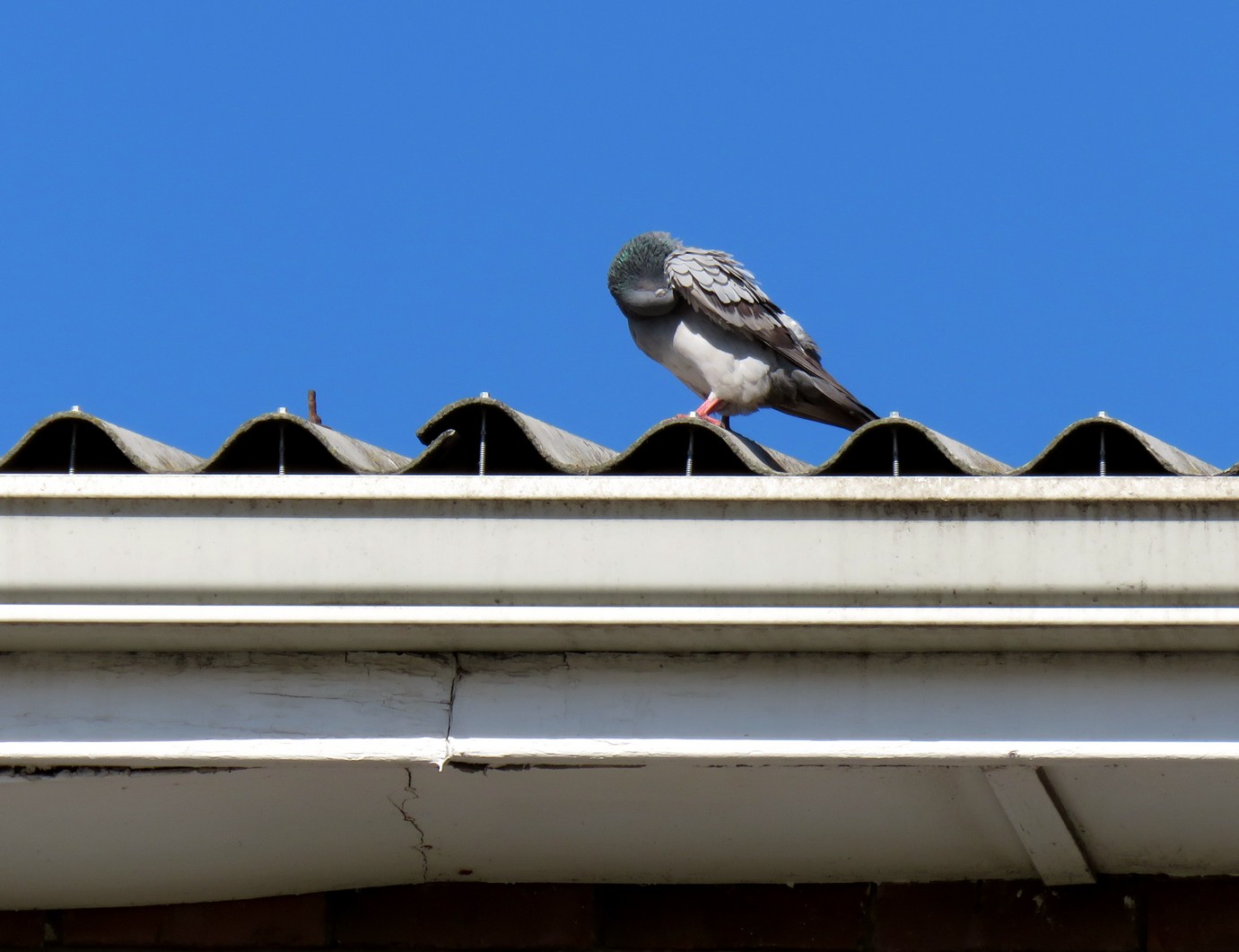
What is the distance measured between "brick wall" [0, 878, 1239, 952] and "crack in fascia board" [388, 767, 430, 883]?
76mm

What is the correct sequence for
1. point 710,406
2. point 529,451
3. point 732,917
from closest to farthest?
point 529,451
point 732,917
point 710,406

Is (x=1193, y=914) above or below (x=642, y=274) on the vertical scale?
below

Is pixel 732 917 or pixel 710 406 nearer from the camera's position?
pixel 732 917

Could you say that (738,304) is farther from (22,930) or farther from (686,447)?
(22,930)

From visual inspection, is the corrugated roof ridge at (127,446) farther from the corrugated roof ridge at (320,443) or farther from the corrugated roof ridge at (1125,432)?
the corrugated roof ridge at (1125,432)

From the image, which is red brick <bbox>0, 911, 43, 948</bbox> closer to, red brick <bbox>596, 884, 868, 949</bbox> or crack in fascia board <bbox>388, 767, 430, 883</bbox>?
crack in fascia board <bbox>388, 767, 430, 883</bbox>

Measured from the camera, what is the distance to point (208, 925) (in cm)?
306

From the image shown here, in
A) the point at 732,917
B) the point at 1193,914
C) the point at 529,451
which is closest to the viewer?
the point at 529,451

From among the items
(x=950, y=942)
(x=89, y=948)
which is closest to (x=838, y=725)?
(x=950, y=942)

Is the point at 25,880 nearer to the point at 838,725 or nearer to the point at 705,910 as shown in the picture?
the point at 705,910

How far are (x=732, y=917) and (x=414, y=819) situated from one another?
1.90 ft

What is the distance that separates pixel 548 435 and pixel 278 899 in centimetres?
100

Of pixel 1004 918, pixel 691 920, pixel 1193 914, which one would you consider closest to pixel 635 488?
pixel 691 920

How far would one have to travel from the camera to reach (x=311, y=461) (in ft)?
8.77
